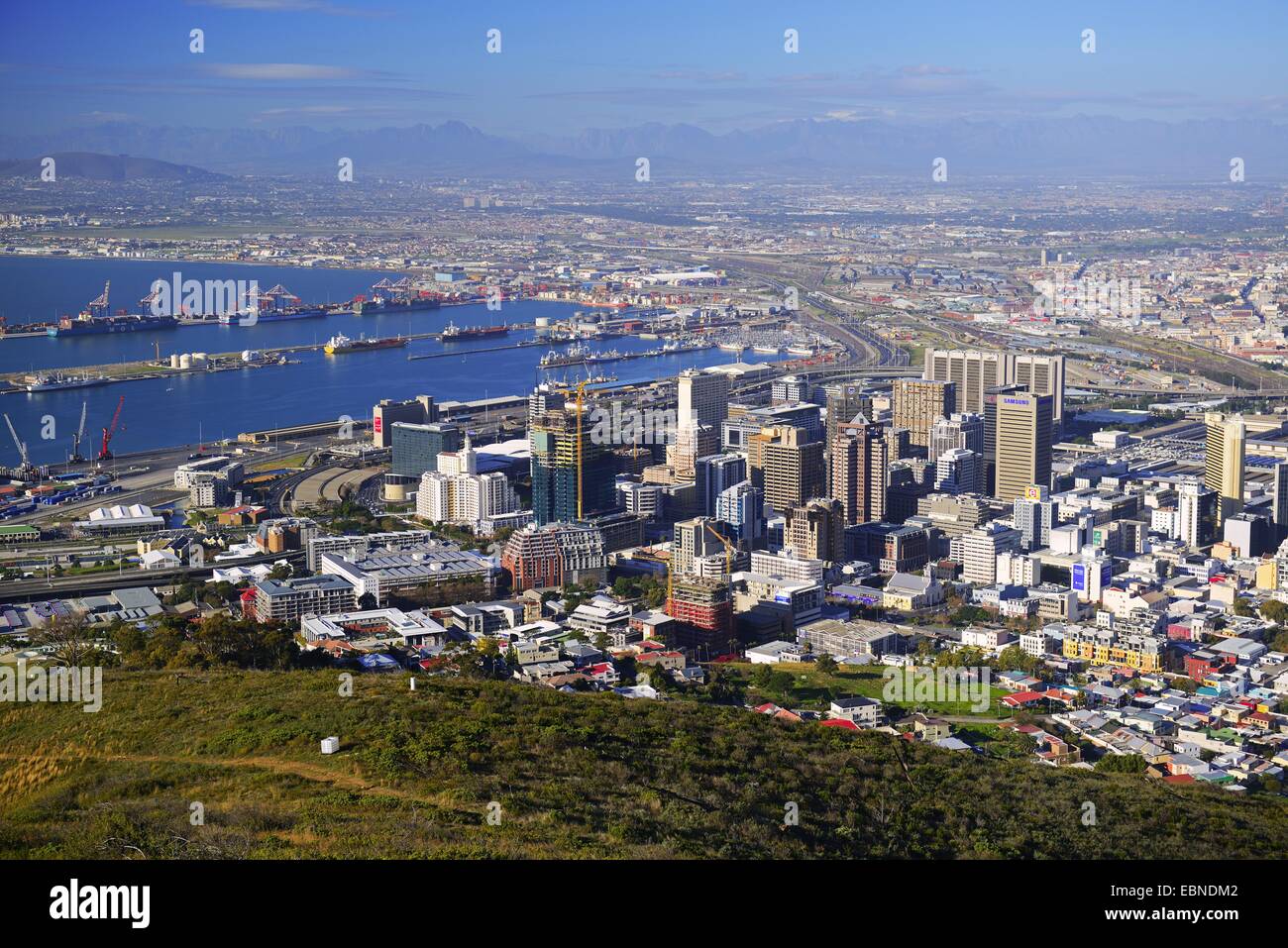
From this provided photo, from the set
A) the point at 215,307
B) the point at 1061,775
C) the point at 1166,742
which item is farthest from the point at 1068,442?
the point at 215,307

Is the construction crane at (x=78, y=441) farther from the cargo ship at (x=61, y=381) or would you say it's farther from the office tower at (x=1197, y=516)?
the office tower at (x=1197, y=516)

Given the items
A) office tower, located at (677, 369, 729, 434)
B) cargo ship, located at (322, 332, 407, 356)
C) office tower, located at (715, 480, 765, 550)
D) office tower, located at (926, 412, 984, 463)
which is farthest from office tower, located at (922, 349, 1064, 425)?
cargo ship, located at (322, 332, 407, 356)

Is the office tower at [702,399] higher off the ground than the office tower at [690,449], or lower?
higher

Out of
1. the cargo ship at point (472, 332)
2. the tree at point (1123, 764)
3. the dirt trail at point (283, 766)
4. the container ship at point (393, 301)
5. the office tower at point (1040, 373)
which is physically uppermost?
the container ship at point (393, 301)

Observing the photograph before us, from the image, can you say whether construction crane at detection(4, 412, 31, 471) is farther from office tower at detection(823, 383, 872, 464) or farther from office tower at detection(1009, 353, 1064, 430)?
office tower at detection(1009, 353, 1064, 430)

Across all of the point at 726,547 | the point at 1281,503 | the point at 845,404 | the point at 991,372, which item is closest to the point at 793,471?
the point at 726,547

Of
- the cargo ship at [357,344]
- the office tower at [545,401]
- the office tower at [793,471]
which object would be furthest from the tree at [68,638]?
the cargo ship at [357,344]
